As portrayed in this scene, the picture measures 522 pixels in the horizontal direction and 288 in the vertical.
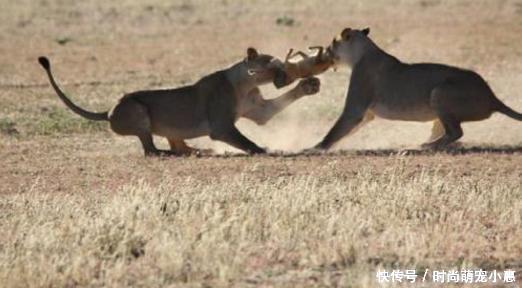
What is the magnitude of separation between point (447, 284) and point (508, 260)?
952 millimetres

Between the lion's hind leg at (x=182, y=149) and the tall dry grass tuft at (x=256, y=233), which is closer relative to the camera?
the tall dry grass tuft at (x=256, y=233)

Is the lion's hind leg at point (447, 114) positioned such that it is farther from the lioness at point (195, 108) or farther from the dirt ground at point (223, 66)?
the lioness at point (195, 108)

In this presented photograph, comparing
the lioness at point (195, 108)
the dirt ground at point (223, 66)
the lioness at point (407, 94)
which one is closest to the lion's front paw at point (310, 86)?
the lioness at point (195, 108)

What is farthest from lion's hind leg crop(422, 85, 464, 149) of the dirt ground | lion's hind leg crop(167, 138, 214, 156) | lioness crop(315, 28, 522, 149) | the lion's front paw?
lion's hind leg crop(167, 138, 214, 156)

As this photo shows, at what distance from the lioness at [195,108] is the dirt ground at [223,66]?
0.41 meters

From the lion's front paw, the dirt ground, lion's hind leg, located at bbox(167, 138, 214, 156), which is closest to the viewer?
the dirt ground

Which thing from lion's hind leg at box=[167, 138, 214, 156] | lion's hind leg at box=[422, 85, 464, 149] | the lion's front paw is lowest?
lion's hind leg at box=[167, 138, 214, 156]

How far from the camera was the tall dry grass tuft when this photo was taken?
8.79m

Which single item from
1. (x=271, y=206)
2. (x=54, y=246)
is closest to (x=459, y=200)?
(x=271, y=206)

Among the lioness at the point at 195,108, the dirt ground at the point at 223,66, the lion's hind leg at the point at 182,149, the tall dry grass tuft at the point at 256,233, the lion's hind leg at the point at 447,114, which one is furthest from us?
the lion's hind leg at the point at 182,149

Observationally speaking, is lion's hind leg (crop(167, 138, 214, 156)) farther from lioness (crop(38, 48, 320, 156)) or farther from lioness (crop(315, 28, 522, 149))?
lioness (crop(315, 28, 522, 149))

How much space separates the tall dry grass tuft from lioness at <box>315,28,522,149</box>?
290cm

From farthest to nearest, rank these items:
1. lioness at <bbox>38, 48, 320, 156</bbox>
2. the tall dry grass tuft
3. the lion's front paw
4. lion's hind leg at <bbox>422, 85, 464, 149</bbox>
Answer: the lion's front paw
lioness at <bbox>38, 48, 320, 156</bbox>
lion's hind leg at <bbox>422, 85, 464, 149</bbox>
the tall dry grass tuft

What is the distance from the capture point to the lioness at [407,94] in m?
14.7
